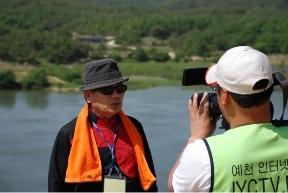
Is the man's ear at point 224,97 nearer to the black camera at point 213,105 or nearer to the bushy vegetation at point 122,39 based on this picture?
the black camera at point 213,105

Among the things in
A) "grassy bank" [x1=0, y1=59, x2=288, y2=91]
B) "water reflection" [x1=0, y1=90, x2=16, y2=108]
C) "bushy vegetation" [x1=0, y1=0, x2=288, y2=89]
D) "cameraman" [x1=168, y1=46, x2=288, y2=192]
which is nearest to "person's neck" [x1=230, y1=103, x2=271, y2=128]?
"cameraman" [x1=168, y1=46, x2=288, y2=192]

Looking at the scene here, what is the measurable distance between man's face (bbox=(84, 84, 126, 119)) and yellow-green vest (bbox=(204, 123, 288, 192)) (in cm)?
85

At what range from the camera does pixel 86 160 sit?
2244mm

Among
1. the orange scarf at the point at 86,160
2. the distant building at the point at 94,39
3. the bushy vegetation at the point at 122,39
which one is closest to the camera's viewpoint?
the orange scarf at the point at 86,160

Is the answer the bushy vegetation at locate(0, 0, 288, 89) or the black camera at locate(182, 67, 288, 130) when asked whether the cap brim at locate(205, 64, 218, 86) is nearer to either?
the black camera at locate(182, 67, 288, 130)

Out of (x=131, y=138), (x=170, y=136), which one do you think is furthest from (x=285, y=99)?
(x=170, y=136)

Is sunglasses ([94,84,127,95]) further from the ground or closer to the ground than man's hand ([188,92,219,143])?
closer to the ground

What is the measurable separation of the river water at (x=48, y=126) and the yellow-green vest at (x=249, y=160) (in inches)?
230

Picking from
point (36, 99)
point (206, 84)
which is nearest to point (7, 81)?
point (36, 99)

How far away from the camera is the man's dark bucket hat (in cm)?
231

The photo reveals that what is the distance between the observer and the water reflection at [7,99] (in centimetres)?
2002

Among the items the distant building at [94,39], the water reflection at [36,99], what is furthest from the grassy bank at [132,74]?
the distant building at [94,39]

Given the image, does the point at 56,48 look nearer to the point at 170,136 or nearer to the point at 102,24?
the point at 102,24

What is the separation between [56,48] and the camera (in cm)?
2886
